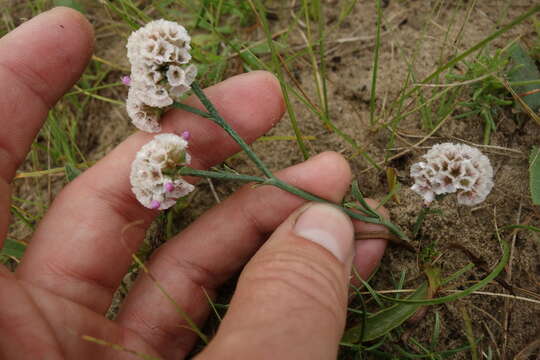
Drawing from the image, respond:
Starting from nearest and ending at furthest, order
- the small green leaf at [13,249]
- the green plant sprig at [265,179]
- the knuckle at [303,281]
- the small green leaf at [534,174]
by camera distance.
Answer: the knuckle at [303,281] < the green plant sprig at [265,179] < the small green leaf at [534,174] < the small green leaf at [13,249]

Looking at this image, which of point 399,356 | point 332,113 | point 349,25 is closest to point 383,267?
point 399,356

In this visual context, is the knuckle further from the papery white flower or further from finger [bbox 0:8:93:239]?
finger [bbox 0:8:93:239]

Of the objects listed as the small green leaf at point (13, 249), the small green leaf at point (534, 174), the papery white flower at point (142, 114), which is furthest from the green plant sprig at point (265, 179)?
the small green leaf at point (13, 249)

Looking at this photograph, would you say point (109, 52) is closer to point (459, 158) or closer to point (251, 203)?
point (251, 203)

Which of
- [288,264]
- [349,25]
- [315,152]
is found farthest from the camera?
[349,25]

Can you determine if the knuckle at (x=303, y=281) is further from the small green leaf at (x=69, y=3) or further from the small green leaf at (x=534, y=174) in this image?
the small green leaf at (x=69, y=3)

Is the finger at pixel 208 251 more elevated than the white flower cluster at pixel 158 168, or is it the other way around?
the white flower cluster at pixel 158 168

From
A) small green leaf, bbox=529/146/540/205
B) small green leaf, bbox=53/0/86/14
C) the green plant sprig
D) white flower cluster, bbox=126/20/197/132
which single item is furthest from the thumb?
small green leaf, bbox=53/0/86/14
